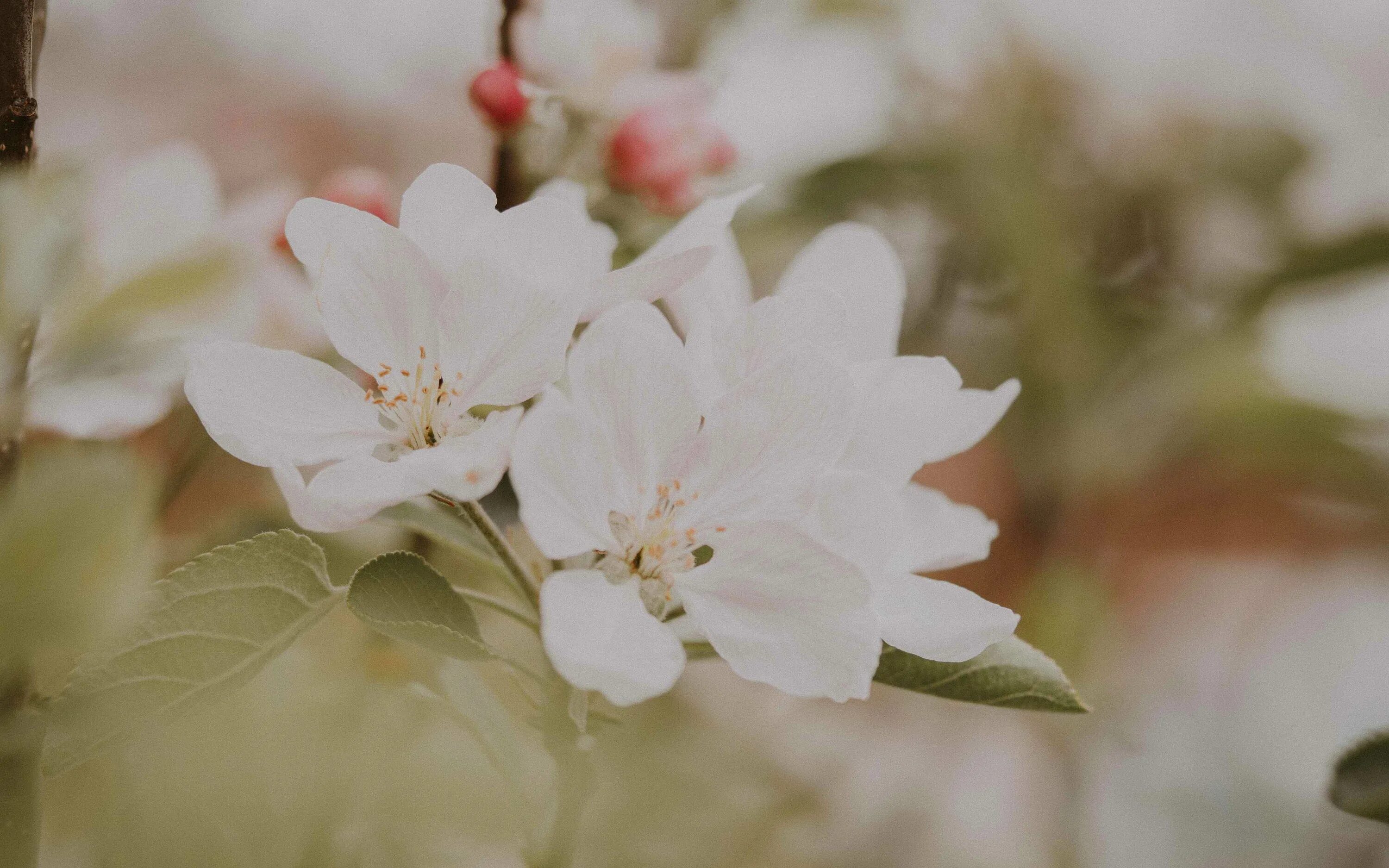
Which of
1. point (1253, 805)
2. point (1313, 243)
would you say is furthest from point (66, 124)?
point (1253, 805)

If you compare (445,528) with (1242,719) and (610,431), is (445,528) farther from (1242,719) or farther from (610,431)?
(1242,719)

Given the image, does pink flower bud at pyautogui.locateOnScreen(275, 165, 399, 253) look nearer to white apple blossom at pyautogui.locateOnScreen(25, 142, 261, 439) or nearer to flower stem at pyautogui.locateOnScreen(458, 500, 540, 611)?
white apple blossom at pyautogui.locateOnScreen(25, 142, 261, 439)

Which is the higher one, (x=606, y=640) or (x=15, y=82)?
(x=15, y=82)

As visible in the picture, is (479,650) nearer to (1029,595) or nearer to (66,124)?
(1029,595)

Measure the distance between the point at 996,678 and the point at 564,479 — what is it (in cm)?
17

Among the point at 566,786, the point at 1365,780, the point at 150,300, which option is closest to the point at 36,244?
the point at 150,300

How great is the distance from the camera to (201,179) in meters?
0.51

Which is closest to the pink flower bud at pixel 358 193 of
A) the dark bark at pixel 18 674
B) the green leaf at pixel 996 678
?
the dark bark at pixel 18 674

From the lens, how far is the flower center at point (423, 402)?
32cm

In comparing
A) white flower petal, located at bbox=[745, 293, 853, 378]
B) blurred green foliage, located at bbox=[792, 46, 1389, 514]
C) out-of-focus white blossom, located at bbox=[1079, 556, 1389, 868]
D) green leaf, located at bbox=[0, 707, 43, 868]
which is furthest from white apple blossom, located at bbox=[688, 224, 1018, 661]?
out-of-focus white blossom, located at bbox=[1079, 556, 1389, 868]

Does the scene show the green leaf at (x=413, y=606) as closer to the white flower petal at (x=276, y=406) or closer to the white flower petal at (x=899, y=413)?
the white flower petal at (x=276, y=406)

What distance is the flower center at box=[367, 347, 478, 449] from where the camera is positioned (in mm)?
324

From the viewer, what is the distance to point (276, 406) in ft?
0.98

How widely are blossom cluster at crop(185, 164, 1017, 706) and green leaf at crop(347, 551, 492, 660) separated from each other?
1.0 inches
